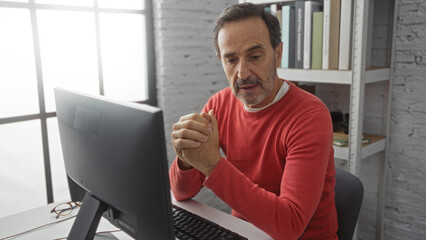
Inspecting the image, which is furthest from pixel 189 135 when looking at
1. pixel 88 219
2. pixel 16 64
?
pixel 16 64

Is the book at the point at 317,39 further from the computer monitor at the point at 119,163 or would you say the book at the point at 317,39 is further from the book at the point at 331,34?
the computer monitor at the point at 119,163

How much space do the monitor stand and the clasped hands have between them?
24cm

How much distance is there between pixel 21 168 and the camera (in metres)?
1.99

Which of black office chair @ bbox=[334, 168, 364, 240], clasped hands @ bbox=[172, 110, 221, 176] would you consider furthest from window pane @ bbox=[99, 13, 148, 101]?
black office chair @ bbox=[334, 168, 364, 240]

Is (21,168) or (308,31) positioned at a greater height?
(308,31)

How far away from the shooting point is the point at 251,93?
1.29 meters

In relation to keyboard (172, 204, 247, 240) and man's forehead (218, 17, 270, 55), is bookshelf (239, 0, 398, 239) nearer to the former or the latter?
man's forehead (218, 17, 270, 55)

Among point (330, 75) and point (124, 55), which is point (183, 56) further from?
point (330, 75)

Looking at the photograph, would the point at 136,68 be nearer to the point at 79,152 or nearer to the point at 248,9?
the point at 248,9

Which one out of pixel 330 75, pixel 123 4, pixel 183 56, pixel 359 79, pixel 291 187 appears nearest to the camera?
pixel 291 187

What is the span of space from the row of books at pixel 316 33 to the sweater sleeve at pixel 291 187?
0.78m

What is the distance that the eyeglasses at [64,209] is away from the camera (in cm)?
129

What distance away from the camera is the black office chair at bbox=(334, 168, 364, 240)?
123 centimetres

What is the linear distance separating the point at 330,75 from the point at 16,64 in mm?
1597
